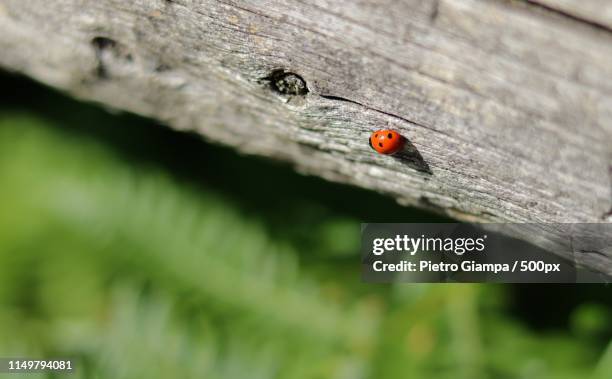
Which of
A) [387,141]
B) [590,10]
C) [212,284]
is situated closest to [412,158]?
[387,141]

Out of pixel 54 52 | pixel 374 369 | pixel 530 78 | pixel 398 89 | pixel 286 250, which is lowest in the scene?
pixel 374 369

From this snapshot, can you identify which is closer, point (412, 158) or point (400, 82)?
point (400, 82)

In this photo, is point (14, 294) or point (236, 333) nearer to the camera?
point (236, 333)

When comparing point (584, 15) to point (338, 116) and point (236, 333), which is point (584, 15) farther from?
point (236, 333)

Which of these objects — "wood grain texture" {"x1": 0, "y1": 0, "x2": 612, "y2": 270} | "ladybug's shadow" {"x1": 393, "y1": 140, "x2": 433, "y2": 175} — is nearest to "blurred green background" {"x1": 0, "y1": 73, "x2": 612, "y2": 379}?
"wood grain texture" {"x1": 0, "y1": 0, "x2": 612, "y2": 270}

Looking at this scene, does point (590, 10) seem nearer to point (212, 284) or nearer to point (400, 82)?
point (400, 82)

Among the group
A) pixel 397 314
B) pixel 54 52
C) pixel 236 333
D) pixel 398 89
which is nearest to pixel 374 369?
pixel 397 314
